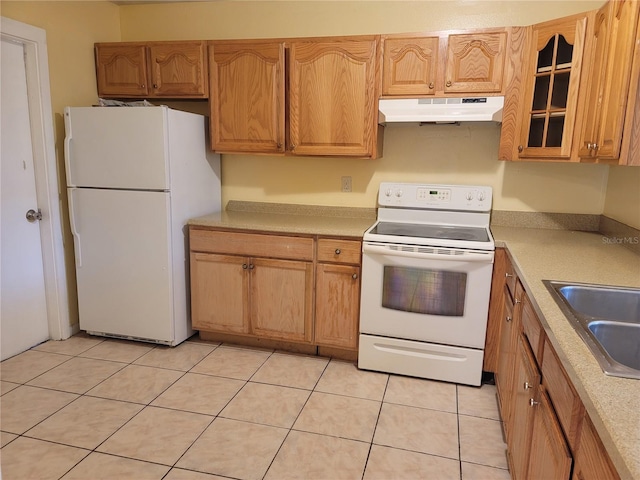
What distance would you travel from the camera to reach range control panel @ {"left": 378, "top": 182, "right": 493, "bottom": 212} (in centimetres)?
283

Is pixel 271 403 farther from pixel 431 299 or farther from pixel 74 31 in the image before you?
pixel 74 31

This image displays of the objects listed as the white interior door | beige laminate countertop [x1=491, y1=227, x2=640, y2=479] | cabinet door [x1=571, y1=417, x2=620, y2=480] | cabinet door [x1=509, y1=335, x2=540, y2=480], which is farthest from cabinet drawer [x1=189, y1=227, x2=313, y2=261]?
cabinet door [x1=571, y1=417, x2=620, y2=480]

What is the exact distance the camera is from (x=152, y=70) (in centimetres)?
300

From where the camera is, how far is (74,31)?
2926 millimetres

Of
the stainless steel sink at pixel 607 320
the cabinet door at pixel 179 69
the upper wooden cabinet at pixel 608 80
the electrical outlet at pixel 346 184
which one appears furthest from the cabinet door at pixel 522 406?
the cabinet door at pixel 179 69

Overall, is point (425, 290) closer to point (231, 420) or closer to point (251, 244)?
point (251, 244)

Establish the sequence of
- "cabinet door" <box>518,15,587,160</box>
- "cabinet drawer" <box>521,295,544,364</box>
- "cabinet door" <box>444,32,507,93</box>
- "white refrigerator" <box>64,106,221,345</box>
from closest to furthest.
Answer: "cabinet drawer" <box>521,295,544,364</box> < "cabinet door" <box>518,15,587,160</box> < "cabinet door" <box>444,32,507,93</box> < "white refrigerator" <box>64,106,221,345</box>

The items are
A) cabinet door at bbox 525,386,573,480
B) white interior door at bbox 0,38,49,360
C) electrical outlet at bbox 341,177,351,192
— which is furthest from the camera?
electrical outlet at bbox 341,177,351,192

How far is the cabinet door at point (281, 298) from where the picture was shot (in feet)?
9.05

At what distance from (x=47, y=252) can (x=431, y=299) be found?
252cm

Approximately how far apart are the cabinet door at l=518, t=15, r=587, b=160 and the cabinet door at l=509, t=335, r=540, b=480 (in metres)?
1.24

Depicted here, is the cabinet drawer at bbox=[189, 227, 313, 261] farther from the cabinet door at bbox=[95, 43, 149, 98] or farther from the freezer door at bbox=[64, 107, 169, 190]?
the cabinet door at bbox=[95, 43, 149, 98]

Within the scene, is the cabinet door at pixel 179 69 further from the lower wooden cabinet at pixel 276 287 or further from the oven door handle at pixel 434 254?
the oven door handle at pixel 434 254

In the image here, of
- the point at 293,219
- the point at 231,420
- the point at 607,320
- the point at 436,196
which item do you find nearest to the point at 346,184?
the point at 293,219
